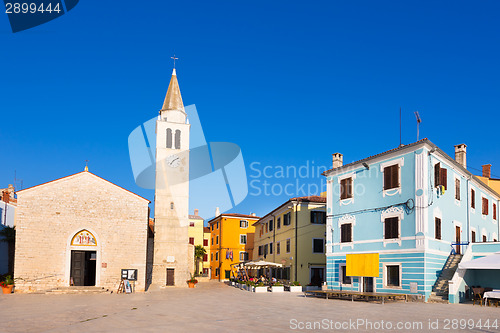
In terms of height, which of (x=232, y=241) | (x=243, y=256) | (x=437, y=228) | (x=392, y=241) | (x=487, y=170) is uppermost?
(x=487, y=170)

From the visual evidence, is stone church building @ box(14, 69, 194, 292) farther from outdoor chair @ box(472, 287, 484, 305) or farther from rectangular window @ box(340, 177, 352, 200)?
outdoor chair @ box(472, 287, 484, 305)

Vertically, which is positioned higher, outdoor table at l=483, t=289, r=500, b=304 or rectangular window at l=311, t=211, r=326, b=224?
rectangular window at l=311, t=211, r=326, b=224

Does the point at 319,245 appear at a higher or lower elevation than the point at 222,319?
higher

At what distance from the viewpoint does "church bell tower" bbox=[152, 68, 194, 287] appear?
3947 cm

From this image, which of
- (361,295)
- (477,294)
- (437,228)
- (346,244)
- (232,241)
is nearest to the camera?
(477,294)

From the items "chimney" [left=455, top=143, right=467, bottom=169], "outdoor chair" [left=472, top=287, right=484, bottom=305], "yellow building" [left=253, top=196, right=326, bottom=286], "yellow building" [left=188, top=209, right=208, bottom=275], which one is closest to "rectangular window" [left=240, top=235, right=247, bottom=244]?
"yellow building" [left=188, top=209, right=208, bottom=275]

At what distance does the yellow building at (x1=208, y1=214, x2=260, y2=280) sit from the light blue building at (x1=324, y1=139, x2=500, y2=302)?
31.0m

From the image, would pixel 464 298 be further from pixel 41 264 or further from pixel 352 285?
pixel 41 264

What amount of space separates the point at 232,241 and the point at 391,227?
121 feet

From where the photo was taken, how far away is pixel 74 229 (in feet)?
102

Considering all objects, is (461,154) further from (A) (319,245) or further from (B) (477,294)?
(A) (319,245)

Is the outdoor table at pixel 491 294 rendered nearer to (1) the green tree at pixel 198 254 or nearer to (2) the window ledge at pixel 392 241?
(2) the window ledge at pixel 392 241

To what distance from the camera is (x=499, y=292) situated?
2050 cm

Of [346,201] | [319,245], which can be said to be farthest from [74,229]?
[319,245]
